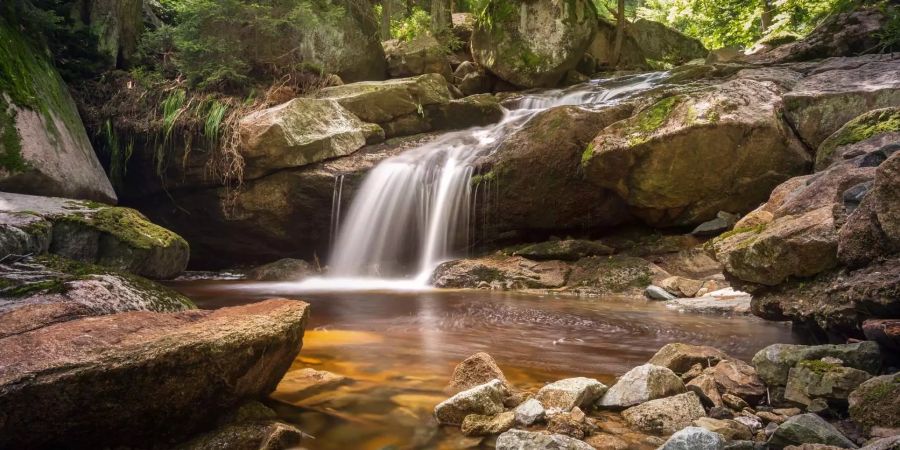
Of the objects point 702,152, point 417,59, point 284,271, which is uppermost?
point 417,59

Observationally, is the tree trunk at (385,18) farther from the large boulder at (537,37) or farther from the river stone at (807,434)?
the river stone at (807,434)

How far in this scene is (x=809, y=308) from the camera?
3.76 metres

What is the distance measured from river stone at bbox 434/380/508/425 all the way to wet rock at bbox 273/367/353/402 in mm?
912

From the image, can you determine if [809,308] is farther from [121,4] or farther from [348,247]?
[121,4]

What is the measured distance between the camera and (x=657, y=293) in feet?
25.9

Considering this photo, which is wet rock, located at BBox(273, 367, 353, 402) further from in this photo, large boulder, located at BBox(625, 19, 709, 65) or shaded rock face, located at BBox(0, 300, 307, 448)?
large boulder, located at BBox(625, 19, 709, 65)

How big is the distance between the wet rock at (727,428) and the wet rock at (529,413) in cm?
78

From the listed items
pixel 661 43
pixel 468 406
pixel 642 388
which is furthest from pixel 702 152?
pixel 661 43

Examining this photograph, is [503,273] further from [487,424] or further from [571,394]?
[487,424]

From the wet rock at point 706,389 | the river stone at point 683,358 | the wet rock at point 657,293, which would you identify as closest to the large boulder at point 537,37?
the wet rock at point 657,293

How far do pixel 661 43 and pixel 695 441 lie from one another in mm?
19553

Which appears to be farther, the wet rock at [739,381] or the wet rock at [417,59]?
the wet rock at [417,59]

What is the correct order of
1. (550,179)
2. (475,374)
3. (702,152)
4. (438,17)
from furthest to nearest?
(438,17) → (550,179) → (702,152) → (475,374)

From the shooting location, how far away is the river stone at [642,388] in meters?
3.01
